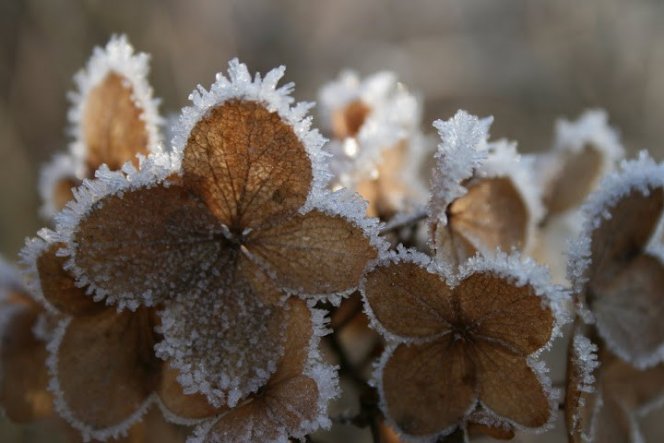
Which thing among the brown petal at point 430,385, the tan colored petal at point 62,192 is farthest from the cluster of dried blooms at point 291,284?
the tan colored petal at point 62,192

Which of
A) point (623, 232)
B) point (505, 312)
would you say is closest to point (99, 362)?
point (505, 312)

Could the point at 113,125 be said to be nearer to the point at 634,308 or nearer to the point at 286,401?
the point at 286,401

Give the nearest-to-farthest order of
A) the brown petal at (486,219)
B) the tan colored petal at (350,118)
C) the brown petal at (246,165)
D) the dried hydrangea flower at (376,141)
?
the brown petal at (246,165) → the brown petal at (486,219) → the dried hydrangea flower at (376,141) → the tan colored petal at (350,118)

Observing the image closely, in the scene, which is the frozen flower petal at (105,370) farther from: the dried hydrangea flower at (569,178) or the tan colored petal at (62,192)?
the dried hydrangea flower at (569,178)

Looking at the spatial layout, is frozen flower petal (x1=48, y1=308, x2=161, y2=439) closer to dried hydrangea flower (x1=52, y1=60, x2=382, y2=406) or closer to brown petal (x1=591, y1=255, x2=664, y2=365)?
dried hydrangea flower (x1=52, y1=60, x2=382, y2=406)

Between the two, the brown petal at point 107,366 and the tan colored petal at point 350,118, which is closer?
A: the brown petal at point 107,366

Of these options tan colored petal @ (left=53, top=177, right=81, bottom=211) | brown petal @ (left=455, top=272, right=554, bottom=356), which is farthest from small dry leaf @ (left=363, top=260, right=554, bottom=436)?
tan colored petal @ (left=53, top=177, right=81, bottom=211)

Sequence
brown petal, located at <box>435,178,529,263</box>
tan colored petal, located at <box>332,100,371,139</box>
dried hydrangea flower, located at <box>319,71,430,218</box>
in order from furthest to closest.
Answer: tan colored petal, located at <box>332,100,371,139</box>
dried hydrangea flower, located at <box>319,71,430,218</box>
brown petal, located at <box>435,178,529,263</box>
